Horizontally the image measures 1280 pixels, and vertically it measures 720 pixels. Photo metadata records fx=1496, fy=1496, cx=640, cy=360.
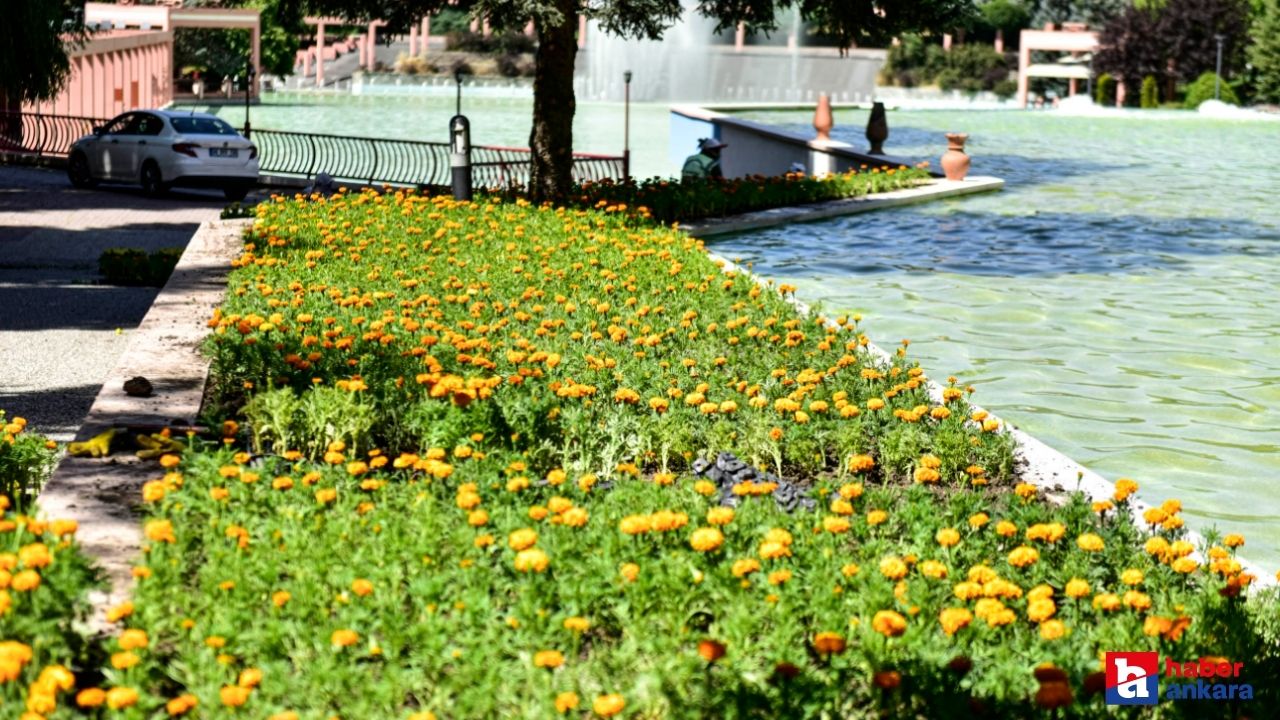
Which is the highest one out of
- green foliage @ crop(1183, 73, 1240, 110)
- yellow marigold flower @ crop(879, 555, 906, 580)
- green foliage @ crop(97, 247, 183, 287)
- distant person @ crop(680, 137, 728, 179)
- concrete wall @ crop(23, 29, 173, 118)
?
green foliage @ crop(1183, 73, 1240, 110)

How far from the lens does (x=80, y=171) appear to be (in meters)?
27.2

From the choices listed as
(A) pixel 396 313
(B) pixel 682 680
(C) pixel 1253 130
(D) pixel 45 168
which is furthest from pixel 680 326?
(C) pixel 1253 130

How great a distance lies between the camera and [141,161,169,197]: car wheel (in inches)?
1013

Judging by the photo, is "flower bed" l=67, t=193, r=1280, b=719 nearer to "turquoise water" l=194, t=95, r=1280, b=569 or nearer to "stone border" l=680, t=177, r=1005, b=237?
"turquoise water" l=194, t=95, r=1280, b=569

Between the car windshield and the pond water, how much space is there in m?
10.6

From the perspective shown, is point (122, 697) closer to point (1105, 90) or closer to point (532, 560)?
point (532, 560)

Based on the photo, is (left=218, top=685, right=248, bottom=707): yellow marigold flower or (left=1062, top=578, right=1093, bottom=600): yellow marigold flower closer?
(left=218, top=685, right=248, bottom=707): yellow marigold flower

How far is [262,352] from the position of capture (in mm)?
8336

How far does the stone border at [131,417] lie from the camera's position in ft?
18.3

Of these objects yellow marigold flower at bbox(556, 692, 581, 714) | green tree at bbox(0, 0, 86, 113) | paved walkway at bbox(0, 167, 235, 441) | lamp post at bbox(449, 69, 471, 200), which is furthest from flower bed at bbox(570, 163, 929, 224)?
yellow marigold flower at bbox(556, 692, 581, 714)

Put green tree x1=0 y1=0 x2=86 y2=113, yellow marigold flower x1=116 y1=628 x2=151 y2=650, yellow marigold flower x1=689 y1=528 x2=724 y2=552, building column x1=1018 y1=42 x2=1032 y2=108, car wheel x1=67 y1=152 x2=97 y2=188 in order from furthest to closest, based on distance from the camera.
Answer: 1. building column x1=1018 y1=42 x2=1032 y2=108
2. car wheel x1=67 y1=152 x2=97 y2=188
3. green tree x1=0 y1=0 x2=86 y2=113
4. yellow marigold flower x1=689 y1=528 x2=724 y2=552
5. yellow marigold flower x1=116 y1=628 x2=151 y2=650

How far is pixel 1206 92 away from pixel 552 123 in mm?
58207

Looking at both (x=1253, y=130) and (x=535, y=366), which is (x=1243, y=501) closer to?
(x=535, y=366)

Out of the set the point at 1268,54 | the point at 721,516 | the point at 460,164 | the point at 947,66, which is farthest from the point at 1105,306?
the point at 947,66
